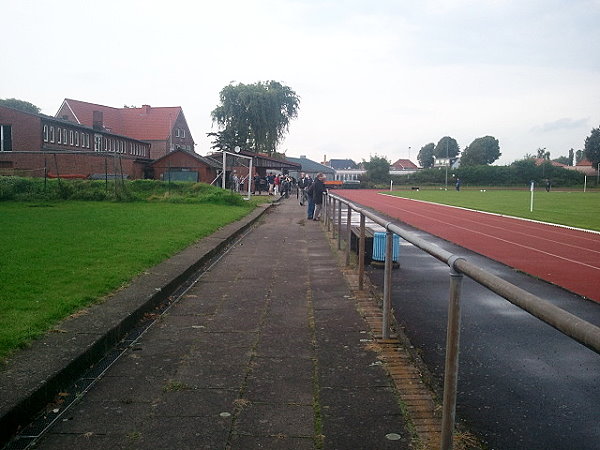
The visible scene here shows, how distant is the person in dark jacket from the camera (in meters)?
19.2

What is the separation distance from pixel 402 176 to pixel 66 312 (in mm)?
86800

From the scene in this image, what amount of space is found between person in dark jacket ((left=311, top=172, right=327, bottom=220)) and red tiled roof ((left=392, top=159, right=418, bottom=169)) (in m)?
147

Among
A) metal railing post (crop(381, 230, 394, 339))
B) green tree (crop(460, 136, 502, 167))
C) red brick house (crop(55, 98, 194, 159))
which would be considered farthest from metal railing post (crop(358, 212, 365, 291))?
green tree (crop(460, 136, 502, 167))

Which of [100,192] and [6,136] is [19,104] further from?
[100,192]

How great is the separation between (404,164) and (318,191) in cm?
15089

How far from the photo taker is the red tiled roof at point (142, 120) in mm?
82938

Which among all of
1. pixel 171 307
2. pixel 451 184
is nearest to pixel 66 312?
pixel 171 307

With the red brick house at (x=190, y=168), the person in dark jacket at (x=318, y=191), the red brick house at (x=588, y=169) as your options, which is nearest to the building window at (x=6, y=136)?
the red brick house at (x=190, y=168)

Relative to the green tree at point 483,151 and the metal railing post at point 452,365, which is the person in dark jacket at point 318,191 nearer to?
the metal railing post at point 452,365

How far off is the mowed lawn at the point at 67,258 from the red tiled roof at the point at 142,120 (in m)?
68.6

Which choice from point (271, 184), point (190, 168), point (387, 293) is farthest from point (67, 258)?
point (271, 184)

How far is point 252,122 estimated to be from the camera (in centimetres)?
6562

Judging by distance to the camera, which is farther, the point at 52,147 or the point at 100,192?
the point at 52,147

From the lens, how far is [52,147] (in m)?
52.3
